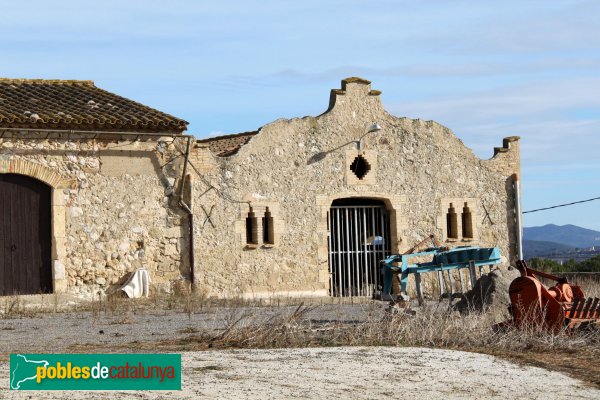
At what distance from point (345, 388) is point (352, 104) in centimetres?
1449

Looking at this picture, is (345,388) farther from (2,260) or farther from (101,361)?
(2,260)

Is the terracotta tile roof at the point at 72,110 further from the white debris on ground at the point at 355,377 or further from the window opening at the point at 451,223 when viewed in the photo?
the white debris on ground at the point at 355,377

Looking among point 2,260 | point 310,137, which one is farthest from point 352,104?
point 2,260

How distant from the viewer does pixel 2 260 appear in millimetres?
20547

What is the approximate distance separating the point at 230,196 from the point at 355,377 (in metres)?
12.2

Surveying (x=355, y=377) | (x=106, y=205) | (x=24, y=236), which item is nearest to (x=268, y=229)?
(x=106, y=205)

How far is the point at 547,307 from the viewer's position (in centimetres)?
1387

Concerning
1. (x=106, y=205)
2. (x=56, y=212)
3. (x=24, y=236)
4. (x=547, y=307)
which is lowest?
(x=547, y=307)


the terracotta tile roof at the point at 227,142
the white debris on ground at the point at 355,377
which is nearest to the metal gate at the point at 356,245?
the terracotta tile roof at the point at 227,142

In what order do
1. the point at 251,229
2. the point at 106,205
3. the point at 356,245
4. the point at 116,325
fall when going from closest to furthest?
the point at 116,325 → the point at 106,205 → the point at 251,229 → the point at 356,245

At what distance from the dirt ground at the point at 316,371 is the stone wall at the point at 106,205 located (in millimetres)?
6616

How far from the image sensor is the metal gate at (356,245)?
2377 cm

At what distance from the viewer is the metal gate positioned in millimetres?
23766

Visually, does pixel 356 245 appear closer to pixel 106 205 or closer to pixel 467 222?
pixel 467 222
